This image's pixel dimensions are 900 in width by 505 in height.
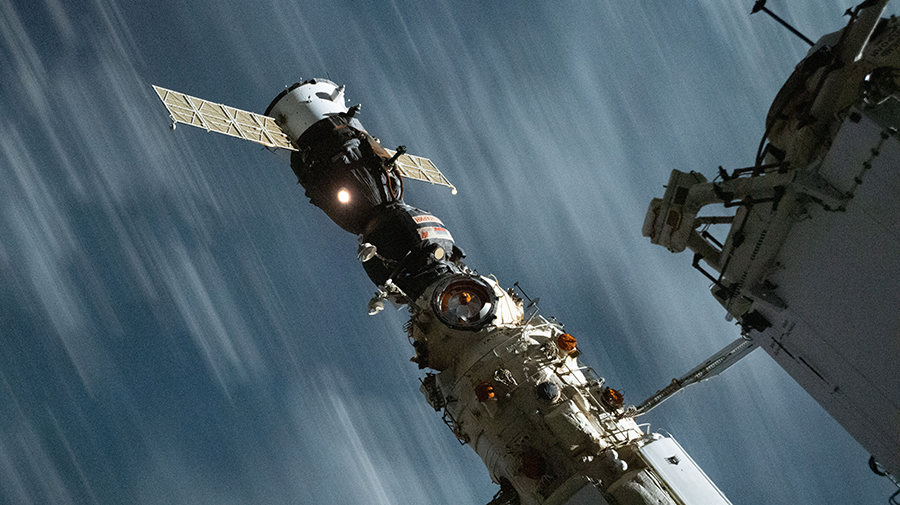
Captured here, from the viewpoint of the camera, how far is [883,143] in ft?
39.0

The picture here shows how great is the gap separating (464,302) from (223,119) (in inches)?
838

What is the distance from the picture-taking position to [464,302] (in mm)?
32781

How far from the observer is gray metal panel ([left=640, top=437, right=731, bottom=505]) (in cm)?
2283

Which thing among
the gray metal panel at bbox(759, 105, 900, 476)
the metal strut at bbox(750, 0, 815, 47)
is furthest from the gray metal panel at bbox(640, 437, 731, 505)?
the metal strut at bbox(750, 0, 815, 47)

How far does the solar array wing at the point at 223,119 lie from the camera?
120 ft

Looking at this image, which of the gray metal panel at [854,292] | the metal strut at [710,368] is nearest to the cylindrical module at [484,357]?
the gray metal panel at [854,292]

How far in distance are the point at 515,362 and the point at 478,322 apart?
353 centimetres

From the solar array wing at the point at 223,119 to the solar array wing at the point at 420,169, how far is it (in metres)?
10.2

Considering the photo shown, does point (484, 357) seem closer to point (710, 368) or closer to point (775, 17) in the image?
point (710, 368)

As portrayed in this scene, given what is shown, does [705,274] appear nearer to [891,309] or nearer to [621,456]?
[891,309]

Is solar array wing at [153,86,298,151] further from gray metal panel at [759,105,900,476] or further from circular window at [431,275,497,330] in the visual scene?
gray metal panel at [759,105,900,476]

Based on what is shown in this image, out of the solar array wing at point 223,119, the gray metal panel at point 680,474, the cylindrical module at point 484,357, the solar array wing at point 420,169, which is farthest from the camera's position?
the solar array wing at point 420,169

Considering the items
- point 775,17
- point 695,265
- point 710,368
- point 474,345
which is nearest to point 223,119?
point 474,345

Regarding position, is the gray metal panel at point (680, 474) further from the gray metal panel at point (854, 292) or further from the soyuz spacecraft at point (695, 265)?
the gray metal panel at point (854, 292)
